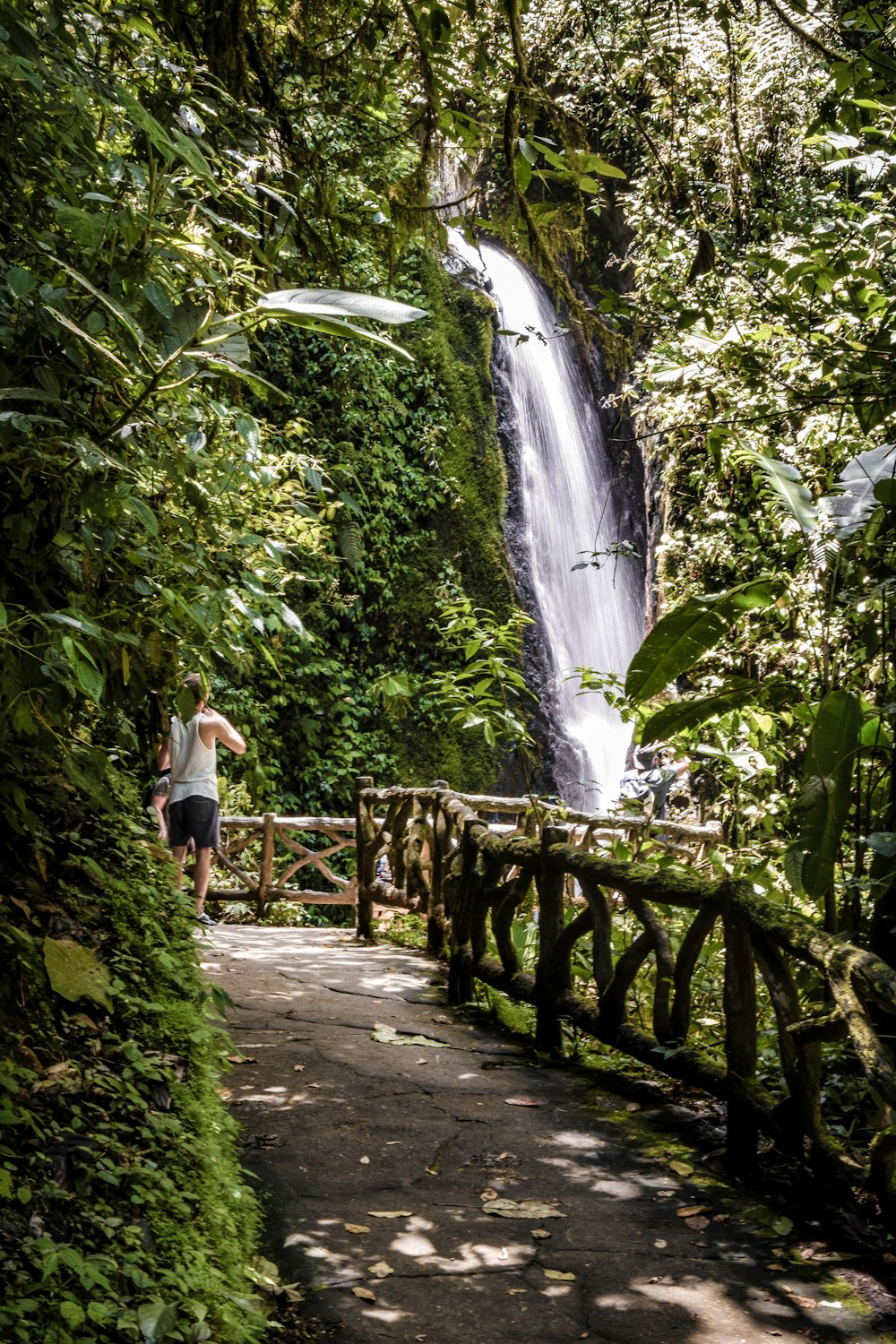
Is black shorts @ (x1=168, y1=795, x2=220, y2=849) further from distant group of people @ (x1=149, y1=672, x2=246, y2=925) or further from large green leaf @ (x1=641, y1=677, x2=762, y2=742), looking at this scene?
large green leaf @ (x1=641, y1=677, x2=762, y2=742)

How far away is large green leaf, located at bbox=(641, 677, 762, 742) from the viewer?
388cm

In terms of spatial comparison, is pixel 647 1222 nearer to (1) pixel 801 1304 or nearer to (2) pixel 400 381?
(1) pixel 801 1304

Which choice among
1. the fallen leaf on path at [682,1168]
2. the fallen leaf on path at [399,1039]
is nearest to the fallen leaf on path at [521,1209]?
the fallen leaf on path at [682,1168]

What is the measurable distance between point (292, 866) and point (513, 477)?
864 cm

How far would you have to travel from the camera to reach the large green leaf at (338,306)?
1.56 metres

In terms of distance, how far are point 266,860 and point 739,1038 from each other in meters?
9.22

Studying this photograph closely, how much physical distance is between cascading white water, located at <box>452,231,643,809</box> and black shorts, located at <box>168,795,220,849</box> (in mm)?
10162

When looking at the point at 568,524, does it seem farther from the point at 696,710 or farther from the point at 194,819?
the point at 696,710

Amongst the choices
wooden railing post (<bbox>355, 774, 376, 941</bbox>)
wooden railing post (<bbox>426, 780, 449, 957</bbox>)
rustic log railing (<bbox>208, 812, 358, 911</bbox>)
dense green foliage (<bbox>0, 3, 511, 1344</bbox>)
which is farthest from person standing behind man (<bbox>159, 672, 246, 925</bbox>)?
rustic log railing (<bbox>208, 812, 358, 911</bbox>)

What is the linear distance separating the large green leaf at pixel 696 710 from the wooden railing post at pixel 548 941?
65.6 inches

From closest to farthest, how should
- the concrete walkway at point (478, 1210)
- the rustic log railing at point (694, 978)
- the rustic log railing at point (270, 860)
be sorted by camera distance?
1. the concrete walkway at point (478, 1210)
2. the rustic log railing at point (694, 978)
3. the rustic log railing at point (270, 860)

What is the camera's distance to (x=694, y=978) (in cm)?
589

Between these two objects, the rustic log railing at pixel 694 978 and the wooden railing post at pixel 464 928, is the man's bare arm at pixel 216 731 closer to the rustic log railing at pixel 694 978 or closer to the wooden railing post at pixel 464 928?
the rustic log railing at pixel 694 978

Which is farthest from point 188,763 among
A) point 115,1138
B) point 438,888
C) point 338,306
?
point 338,306
